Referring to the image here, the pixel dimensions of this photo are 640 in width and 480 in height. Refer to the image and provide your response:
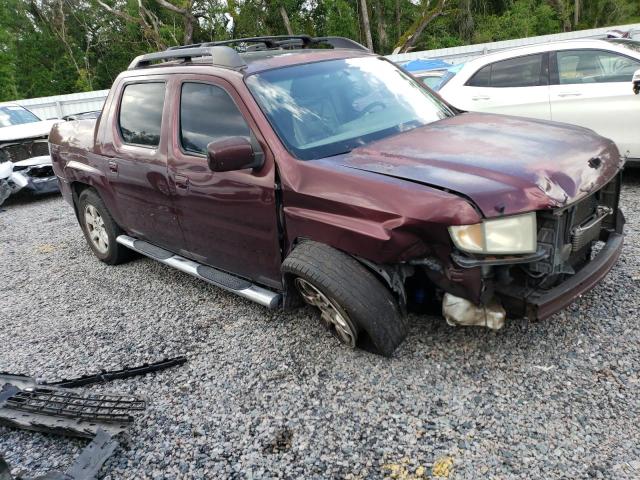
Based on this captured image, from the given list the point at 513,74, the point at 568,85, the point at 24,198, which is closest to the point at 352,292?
the point at 568,85

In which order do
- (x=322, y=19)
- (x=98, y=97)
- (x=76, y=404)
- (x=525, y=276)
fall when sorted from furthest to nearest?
(x=322, y=19)
(x=98, y=97)
(x=76, y=404)
(x=525, y=276)

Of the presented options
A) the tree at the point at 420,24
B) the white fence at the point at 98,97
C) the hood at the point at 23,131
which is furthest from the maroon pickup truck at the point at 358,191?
the tree at the point at 420,24

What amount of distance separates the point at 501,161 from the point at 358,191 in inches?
30.1

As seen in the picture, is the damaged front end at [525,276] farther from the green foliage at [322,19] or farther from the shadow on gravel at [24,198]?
the green foliage at [322,19]

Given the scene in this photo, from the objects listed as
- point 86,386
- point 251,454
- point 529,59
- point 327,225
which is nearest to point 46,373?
point 86,386

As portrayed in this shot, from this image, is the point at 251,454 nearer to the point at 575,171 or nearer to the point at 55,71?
the point at 575,171

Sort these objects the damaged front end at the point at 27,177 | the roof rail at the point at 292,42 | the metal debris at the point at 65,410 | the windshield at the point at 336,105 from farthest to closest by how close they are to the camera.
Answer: the damaged front end at the point at 27,177 < the roof rail at the point at 292,42 < the windshield at the point at 336,105 < the metal debris at the point at 65,410

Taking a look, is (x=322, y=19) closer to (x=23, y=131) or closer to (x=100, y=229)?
(x=23, y=131)

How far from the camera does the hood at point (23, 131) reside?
9.14 metres

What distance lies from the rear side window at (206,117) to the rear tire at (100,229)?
171 cm

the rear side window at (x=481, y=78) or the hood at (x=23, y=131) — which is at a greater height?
the rear side window at (x=481, y=78)

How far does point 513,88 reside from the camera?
20.2ft

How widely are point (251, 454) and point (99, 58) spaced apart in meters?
38.7

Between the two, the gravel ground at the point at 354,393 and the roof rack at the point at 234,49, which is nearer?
the gravel ground at the point at 354,393
